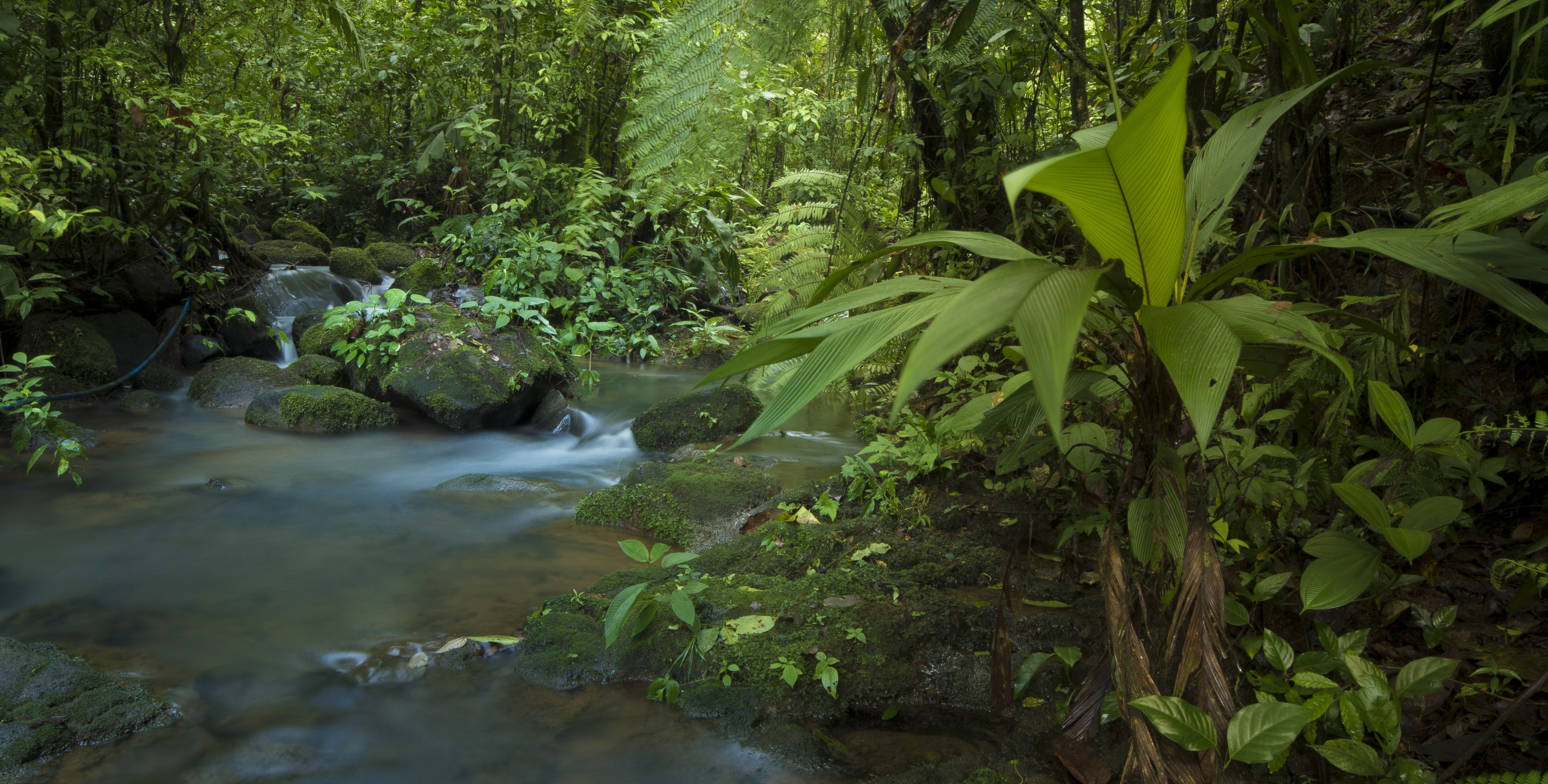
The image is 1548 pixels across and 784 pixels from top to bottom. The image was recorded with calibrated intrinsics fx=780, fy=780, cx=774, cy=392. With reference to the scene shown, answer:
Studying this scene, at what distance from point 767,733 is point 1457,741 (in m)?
1.62

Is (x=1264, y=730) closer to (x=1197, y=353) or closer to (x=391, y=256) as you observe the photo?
(x=1197, y=353)

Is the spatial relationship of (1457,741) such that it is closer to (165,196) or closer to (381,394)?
(381,394)

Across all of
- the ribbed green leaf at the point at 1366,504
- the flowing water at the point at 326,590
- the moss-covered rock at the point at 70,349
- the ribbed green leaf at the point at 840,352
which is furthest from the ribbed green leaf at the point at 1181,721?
the moss-covered rock at the point at 70,349

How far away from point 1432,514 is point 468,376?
6282 mm

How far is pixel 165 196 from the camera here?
6512mm

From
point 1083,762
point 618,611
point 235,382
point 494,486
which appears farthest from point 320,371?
point 1083,762

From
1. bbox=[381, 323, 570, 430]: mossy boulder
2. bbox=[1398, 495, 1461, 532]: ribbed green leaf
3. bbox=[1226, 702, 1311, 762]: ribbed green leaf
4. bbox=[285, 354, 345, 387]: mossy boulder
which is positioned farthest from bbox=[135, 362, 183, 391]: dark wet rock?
bbox=[1398, 495, 1461, 532]: ribbed green leaf

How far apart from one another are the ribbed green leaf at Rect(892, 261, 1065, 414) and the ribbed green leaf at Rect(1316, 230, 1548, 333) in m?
0.50

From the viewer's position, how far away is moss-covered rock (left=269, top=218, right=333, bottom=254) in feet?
37.2

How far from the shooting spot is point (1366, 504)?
1.54m

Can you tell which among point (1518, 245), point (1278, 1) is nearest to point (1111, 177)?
point (1518, 245)

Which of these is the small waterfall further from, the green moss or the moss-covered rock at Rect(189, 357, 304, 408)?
the green moss

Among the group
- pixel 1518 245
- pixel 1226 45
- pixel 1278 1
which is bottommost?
pixel 1518 245

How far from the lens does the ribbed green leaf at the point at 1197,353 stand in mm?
958
